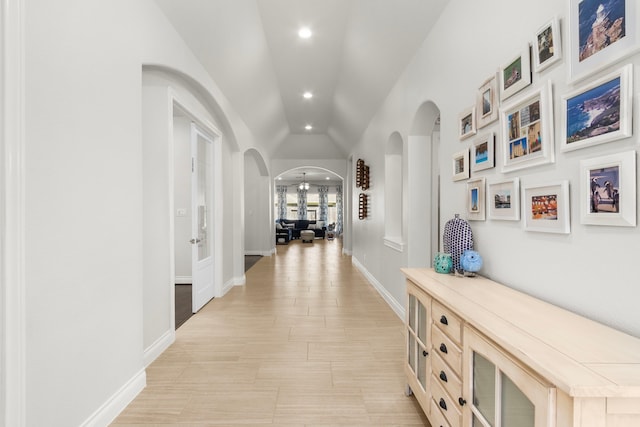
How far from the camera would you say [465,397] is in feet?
4.20

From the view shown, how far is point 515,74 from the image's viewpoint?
1.59m

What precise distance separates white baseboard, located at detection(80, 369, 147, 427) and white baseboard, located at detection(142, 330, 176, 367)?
0.30m

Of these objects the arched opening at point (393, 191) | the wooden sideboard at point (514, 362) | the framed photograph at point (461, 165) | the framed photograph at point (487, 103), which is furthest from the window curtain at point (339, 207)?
the wooden sideboard at point (514, 362)

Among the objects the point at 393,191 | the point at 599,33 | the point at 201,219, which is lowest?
the point at 201,219

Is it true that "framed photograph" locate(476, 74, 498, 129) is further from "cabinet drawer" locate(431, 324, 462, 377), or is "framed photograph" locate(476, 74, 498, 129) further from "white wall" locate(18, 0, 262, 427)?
"white wall" locate(18, 0, 262, 427)

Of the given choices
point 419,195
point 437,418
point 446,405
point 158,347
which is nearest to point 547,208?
point 446,405

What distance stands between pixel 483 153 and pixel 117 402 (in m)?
2.72

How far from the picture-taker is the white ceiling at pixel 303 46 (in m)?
2.73

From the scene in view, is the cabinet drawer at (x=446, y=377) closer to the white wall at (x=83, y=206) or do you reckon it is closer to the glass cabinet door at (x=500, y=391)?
the glass cabinet door at (x=500, y=391)

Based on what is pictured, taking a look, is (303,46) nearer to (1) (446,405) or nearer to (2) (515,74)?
(2) (515,74)

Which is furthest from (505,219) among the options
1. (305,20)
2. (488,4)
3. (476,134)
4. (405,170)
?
(305,20)

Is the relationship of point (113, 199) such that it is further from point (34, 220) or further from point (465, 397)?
point (465, 397)

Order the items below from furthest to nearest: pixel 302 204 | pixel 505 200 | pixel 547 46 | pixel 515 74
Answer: pixel 302 204 → pixel 505 200 → pixel 515 74 → pixel 547 46

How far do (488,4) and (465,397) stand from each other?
6.99ft
